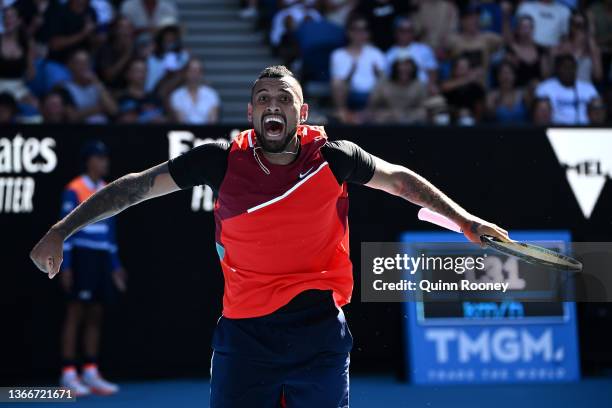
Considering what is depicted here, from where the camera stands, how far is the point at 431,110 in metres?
10.6

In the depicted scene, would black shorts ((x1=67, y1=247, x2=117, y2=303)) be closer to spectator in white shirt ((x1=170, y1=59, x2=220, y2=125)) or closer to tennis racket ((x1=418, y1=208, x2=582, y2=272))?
spectator in white shirt ((x1=170, y1=59, x2=220, y2=125))

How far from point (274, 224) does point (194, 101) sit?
614cm

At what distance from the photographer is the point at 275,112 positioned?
446cm

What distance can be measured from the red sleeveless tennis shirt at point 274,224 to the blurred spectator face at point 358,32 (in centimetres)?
654

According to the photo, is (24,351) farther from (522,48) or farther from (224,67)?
(522,48)

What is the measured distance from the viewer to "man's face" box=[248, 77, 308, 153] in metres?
4.45

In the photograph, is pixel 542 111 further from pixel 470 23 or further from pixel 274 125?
pixel 274 125

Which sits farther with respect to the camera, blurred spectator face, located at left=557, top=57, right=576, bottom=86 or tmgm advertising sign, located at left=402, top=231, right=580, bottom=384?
blurred spectator face, located at left=557, top=57, right=576, bottom=86

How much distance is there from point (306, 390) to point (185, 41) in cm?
811

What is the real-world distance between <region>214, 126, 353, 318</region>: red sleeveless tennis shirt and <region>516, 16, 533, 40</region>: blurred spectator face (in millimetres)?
7669

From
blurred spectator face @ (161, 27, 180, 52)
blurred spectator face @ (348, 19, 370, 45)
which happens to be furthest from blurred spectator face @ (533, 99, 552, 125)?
blurred spectator face @ (161, 27, 180, 52)

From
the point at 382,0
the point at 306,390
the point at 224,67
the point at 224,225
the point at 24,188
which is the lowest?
the point at 306,390

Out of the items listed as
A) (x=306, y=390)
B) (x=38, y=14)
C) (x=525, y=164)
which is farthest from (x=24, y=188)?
(x=306, y=390)

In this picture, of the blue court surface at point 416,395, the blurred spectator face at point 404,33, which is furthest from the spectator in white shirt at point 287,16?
the blue court surface at point 416,395
